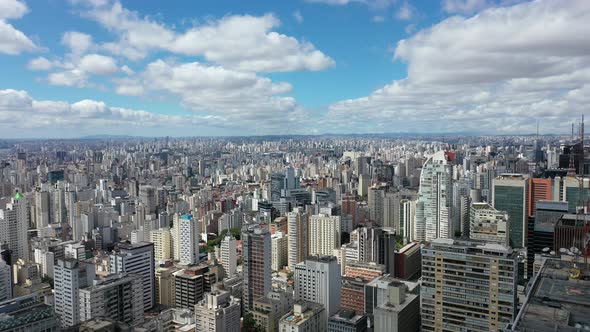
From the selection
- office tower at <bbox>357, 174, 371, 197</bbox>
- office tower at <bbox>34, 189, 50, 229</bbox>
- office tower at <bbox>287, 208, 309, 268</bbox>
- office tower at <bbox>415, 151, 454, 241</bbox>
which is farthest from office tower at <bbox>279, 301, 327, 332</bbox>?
office tower at <bbox>357, 174, 371, 197</bbox>

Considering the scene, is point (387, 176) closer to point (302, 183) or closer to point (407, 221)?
point (302, 183)

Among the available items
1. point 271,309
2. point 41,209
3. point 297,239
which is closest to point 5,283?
point 271,309

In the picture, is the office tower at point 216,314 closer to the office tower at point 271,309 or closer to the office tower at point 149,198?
the office tower at point 271,309

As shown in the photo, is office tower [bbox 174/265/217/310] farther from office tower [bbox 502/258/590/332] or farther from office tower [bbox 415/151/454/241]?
office tower [bbox 415/151/454/241]

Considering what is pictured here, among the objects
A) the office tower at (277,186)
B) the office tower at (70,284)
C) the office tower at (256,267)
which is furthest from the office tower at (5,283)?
the office tower at (277,186)

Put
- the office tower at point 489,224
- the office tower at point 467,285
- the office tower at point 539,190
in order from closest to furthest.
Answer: the office tower at point 467,285, the office tower at point 489,224, the office tower at point 539,190
